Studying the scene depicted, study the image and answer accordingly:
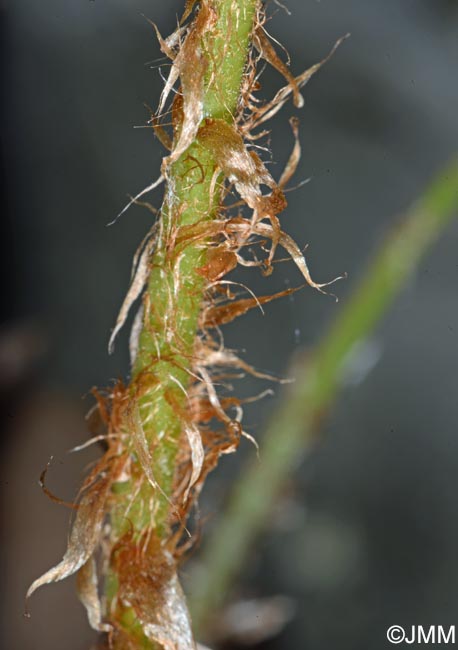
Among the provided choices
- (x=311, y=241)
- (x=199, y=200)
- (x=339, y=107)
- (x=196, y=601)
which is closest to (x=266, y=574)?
(x=196, y=601)

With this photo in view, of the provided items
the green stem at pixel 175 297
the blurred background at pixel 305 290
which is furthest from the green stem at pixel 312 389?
the green stem at pixel 175 297

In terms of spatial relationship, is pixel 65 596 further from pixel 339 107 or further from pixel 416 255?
pixel 339 107

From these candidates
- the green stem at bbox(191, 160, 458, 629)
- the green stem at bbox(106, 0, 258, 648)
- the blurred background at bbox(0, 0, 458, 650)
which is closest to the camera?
the green stem at bbox(106, 0, 258, 648)

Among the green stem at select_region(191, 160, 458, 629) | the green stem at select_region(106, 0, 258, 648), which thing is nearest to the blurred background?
the green stem at select_region(191, 160, 458, 629)

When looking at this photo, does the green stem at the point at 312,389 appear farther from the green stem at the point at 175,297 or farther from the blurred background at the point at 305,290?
the green stem at the point at 175,297

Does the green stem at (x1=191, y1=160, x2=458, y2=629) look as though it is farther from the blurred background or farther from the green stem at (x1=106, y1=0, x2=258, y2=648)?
the green stem at (x1=106, y1=0, x2=258, y2=648)

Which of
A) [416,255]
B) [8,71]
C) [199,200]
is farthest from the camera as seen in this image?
[8,71]
